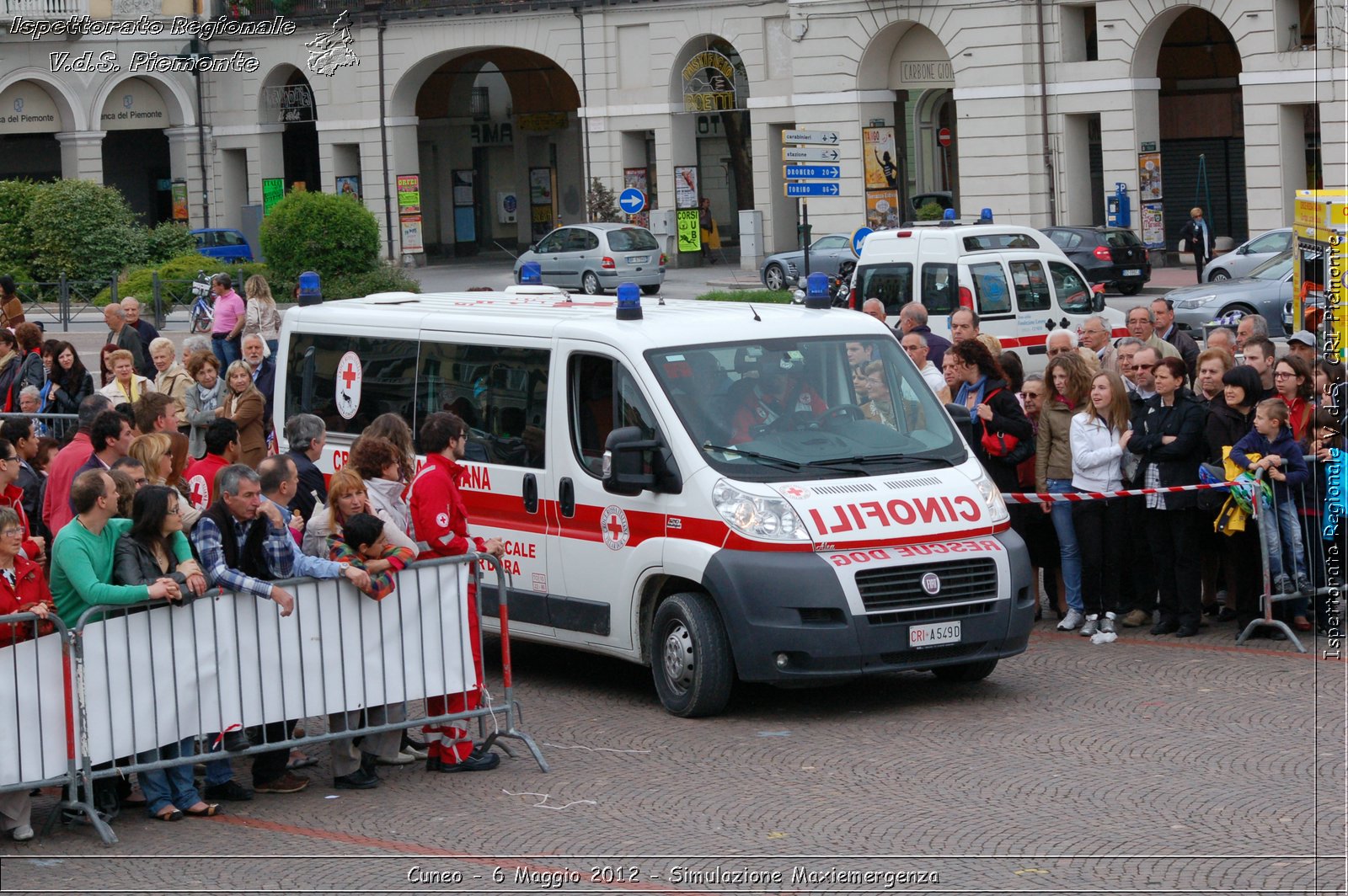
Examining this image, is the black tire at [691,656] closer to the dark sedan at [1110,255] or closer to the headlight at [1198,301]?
the headlight at [1198,301]

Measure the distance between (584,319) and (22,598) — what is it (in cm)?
378

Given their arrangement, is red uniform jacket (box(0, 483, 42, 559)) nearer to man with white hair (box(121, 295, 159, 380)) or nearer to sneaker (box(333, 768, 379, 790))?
sneaker (box(333, 768, 379, 790))

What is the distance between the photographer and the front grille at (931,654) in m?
9.48

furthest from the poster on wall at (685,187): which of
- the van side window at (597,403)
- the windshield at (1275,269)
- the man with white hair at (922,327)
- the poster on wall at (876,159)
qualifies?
the van side window at (597,403)

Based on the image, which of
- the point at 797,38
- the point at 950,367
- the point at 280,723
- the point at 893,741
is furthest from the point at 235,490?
the point at 797,38

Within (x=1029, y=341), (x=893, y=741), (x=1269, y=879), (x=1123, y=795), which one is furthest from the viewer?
(x=1029, y=341)

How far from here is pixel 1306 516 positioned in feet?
36.5

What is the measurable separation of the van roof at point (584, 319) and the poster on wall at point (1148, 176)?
30.5 meters

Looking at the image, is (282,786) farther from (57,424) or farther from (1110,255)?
(1110,255)

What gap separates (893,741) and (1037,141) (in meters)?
34.1

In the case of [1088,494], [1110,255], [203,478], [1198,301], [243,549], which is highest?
[1110,255]

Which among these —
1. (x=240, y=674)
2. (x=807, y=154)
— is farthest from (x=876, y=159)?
(x=240, y=674)

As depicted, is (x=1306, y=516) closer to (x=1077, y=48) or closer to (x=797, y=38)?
(x=1077, y=48)

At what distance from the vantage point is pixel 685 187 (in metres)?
49.1
